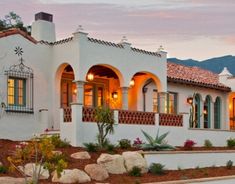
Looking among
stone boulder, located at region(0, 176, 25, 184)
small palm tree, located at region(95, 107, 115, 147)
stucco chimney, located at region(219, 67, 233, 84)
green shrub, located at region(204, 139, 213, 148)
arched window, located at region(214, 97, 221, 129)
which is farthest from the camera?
stucco chimney, located at region(219, 67, 233, 84)

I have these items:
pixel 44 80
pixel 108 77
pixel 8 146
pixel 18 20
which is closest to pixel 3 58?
pixel 44 80

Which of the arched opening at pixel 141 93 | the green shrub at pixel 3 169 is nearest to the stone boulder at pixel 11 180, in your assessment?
the green shrub at pixel 3 169

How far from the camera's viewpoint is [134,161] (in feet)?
61.0

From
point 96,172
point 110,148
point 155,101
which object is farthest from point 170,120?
point 96,172

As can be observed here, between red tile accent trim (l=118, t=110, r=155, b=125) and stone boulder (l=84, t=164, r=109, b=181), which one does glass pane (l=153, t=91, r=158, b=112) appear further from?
stone boulder (l=84, t=164, r=109, b=181)

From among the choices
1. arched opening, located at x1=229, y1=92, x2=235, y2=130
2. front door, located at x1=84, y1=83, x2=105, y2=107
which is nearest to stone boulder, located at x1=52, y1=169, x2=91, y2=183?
front door, located at x1=84, y1=83, x2=105, y2=107

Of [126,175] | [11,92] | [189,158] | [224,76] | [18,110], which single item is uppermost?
[224,76]

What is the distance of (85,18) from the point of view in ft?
84.6

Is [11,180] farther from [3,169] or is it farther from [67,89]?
[67,89]

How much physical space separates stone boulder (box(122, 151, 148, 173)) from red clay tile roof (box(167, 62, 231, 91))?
1031 cm

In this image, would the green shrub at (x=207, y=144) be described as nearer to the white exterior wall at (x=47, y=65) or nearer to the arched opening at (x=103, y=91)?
the arched opening at (x=103, y=91)

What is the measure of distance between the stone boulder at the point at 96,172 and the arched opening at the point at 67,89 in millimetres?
8273

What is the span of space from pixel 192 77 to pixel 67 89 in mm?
9454

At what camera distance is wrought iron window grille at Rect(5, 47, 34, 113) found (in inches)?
874
